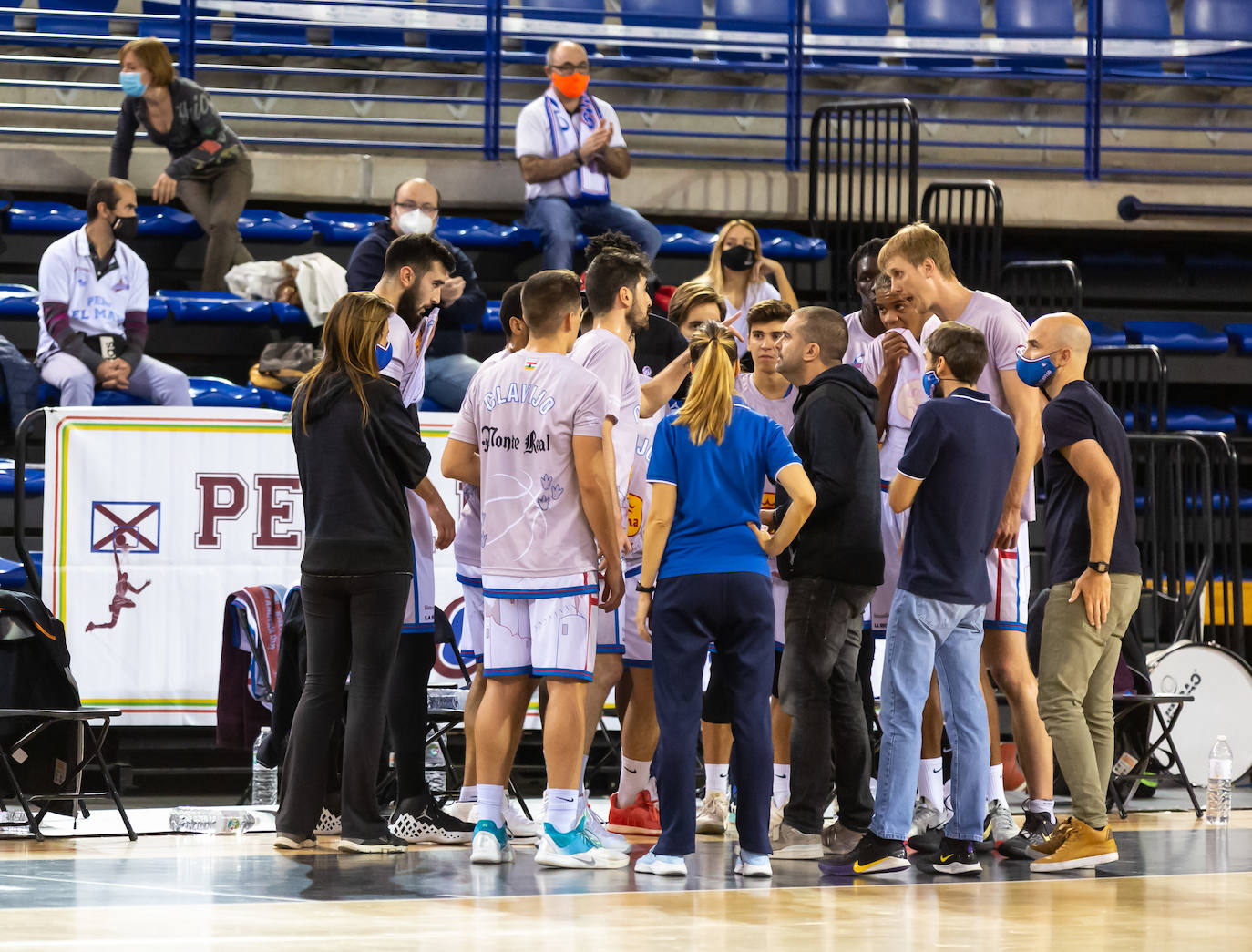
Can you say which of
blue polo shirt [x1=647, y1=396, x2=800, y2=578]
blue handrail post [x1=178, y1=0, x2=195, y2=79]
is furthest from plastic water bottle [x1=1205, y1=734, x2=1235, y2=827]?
blue handrail post [x1=178, y1=0, x2=195, y2=79]

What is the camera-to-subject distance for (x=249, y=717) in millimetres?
7043

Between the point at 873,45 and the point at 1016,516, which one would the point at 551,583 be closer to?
the point at 1016,516

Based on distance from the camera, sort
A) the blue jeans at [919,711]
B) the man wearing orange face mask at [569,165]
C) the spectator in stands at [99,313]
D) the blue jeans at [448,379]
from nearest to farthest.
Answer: the blue jeans at [919,711], the spectator in stands at [99,313], the blue jeans at [448,379], the man wearing orange face mask at [569,165]

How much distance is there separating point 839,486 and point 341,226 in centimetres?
567

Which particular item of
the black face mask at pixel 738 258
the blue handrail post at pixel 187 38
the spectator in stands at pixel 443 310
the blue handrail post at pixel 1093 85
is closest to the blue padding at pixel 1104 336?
the blue handrail post at pixel 1093 85

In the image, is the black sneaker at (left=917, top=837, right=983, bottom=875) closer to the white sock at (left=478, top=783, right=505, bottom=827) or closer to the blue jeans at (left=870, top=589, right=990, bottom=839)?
the blue jeans at (left=870, top=589, right=990, bottom=839)

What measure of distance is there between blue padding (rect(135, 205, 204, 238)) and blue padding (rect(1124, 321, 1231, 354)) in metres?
6.27

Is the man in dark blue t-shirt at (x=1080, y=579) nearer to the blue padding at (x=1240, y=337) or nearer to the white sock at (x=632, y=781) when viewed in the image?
the white sock at (x=632, y=781)

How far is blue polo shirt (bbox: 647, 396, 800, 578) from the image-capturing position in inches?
205

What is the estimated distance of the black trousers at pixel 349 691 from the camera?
5.65 metres

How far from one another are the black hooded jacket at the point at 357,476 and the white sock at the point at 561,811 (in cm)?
96

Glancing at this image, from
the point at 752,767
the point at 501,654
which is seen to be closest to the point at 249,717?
the point at 501,654

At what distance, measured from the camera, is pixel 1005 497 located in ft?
18.8

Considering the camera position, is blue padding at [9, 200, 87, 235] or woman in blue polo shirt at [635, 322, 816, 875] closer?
woman in blue polo shirt at [635, 322, 816, 875]
